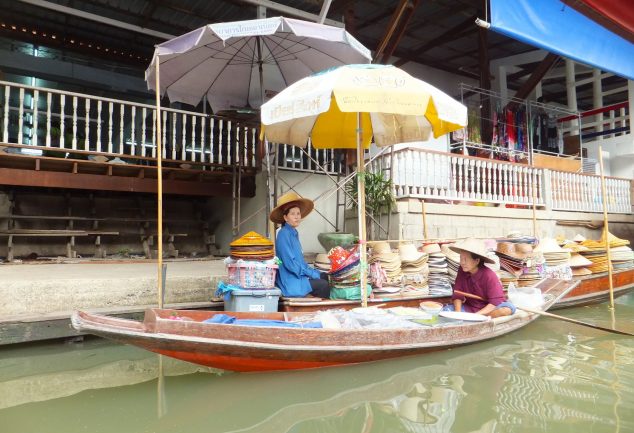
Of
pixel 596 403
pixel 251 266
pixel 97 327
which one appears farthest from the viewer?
pixel 251 266

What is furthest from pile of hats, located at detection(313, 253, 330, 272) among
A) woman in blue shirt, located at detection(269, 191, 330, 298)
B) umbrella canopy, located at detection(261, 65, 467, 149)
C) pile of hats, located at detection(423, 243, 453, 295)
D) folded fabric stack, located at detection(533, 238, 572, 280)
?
folded fabric stack, located at detection(533, 238, 572, 280)

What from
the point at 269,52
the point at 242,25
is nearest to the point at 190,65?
the point at 269,52

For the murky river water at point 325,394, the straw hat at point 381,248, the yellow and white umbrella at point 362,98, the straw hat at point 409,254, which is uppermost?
the yellow and white umbrella at point 362,98

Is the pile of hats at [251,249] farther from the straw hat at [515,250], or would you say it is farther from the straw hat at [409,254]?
the straw hat at [515,250]

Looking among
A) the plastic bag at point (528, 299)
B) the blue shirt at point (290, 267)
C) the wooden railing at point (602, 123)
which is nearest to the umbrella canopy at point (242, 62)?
the blue shirt at point (290, 267)

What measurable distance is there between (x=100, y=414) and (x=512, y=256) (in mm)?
5117

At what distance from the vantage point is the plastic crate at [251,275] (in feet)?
13.4

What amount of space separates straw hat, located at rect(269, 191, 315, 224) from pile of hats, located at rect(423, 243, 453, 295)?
1.65 metres

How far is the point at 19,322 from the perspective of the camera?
12.3ft

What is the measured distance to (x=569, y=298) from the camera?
5.99 m

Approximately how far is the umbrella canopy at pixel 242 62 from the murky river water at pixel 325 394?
3.46 meters

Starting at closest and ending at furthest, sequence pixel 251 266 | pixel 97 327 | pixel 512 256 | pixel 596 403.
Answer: pixel 97 327, pixel 596 403, pixel 251 266, pixel 512 256

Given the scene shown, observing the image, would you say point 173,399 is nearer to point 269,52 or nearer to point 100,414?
point 100,414

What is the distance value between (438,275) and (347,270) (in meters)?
1.35
